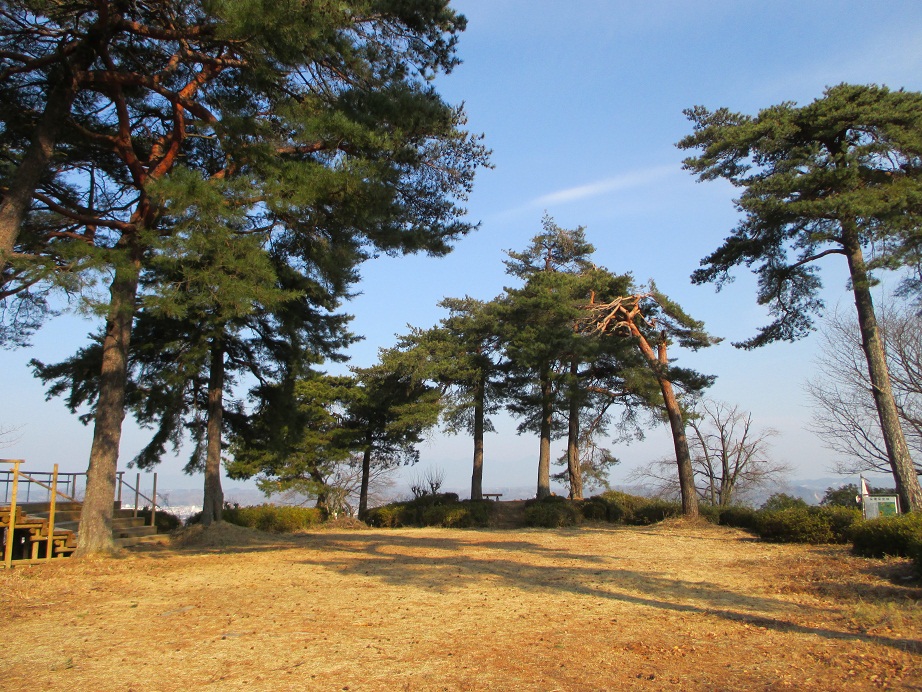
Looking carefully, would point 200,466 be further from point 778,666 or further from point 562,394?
point 778,666

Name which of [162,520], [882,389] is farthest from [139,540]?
[882,389]

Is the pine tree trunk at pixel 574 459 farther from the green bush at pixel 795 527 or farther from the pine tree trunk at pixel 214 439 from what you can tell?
the pine tree trunk at pixel 214 439

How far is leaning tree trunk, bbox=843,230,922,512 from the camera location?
11.8 meters

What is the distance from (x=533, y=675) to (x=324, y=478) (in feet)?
78.0

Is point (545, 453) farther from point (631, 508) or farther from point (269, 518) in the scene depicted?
point (269, 518)

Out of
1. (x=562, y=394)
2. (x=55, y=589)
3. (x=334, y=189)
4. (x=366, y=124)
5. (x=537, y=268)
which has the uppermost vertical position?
(x=537, y=268)

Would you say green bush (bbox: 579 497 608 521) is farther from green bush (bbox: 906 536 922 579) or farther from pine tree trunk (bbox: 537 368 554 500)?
green bush (bbox: 906 536 922 579)

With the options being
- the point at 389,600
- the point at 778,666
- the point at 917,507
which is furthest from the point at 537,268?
the point at 778,666

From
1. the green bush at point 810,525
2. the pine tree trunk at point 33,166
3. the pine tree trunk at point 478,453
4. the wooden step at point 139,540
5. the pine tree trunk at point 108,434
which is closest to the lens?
the pine tree trunk at point 33,166

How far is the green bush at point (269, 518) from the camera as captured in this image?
1952 cm

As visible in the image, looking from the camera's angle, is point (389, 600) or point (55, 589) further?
point (55, 589)

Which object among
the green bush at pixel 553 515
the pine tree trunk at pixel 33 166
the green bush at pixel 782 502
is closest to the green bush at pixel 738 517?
the green bush at pixel 782 502

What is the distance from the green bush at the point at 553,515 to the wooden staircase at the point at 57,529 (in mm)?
10983

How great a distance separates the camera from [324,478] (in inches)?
1058
